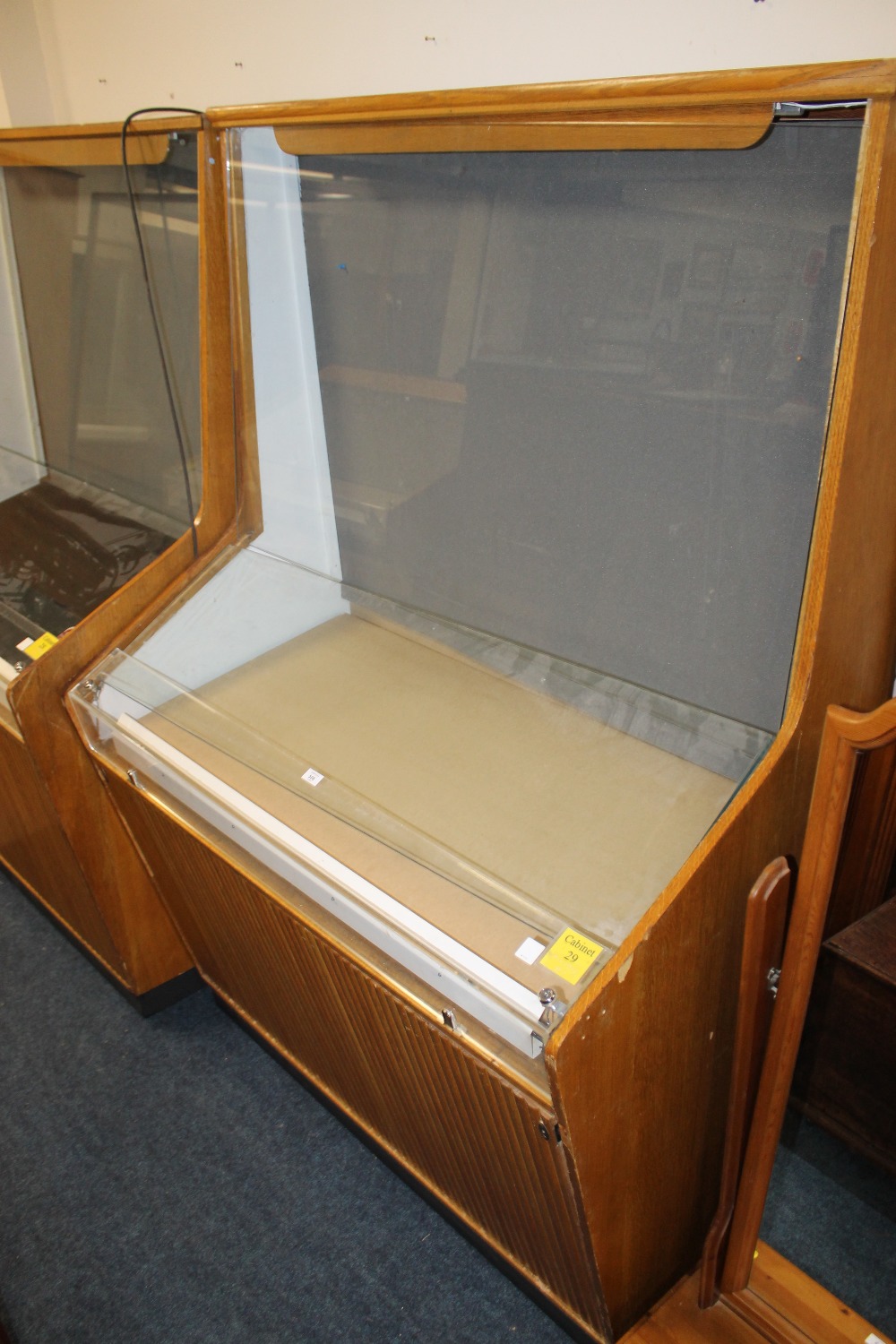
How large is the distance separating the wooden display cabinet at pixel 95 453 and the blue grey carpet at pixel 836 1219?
130cm

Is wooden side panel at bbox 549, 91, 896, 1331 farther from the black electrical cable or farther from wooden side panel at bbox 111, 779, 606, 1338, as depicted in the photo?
the black electrical cable

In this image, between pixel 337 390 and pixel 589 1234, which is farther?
pixel 337 390

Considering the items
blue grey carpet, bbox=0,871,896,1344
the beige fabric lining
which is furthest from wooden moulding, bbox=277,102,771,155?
blue grey carpet, bbox=0,871,896,1344

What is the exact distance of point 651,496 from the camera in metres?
1.20

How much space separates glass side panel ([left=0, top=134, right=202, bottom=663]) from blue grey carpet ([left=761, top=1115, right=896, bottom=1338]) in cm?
161

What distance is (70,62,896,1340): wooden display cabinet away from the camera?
0.95 meters

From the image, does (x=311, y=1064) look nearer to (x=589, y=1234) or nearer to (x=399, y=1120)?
(x=399, y=1120)

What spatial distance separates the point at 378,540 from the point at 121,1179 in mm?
1293

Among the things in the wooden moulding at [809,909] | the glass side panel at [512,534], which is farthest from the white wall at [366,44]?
the wooden moulding at [809,909]

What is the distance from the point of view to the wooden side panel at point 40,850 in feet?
5.53

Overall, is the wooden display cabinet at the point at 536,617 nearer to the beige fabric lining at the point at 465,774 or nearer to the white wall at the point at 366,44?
the beige fabric lining at the point at 465,774

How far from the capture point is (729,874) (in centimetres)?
100

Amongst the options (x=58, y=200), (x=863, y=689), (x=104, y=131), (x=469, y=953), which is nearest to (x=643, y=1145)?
(x=469, y=953)

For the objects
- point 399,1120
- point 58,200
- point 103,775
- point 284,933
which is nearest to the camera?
point 284,933
